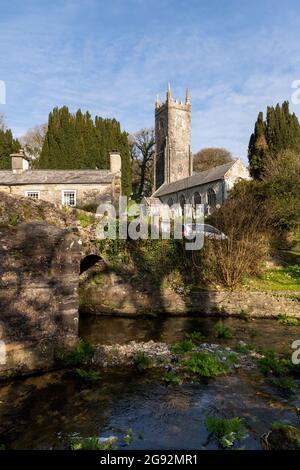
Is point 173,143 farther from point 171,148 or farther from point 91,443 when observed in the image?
point 91,443

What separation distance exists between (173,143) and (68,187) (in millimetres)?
36739

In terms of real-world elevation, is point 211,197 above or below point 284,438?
above

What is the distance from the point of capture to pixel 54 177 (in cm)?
2784

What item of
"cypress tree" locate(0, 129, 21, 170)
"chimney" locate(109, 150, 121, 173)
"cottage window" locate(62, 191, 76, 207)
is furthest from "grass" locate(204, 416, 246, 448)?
"cypress tree" locate(0, 129, 21, 170)

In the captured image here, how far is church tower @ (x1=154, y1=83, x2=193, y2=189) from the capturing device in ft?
195

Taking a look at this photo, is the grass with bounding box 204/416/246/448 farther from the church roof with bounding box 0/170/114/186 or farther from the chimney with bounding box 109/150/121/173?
the chimney with bounding box 109/150/121/173

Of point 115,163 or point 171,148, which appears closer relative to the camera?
point 115,163

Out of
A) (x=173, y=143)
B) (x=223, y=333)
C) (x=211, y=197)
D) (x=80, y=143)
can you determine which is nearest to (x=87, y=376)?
(x=223, y=333)

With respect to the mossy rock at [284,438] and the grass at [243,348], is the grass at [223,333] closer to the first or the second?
the grass at [243,348]

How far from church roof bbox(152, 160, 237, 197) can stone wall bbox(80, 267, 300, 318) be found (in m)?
23.6

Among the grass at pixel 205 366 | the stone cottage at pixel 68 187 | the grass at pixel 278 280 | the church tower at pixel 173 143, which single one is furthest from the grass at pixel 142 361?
the church tower at pixel 173 143

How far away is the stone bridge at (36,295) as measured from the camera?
8.39m

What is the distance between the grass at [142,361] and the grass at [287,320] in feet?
23.4

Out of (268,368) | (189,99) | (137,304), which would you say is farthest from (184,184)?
(268,368)
